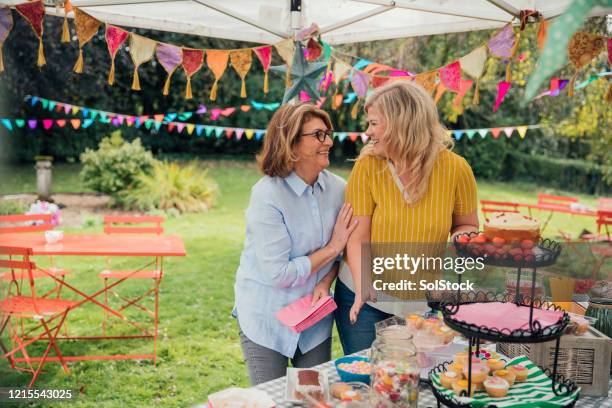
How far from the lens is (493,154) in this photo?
1783cm

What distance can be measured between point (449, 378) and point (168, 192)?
33.7ft

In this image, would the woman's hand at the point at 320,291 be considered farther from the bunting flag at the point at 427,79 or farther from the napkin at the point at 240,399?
the bunting flag at the point at 427,79

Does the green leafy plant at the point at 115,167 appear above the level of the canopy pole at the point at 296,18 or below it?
below

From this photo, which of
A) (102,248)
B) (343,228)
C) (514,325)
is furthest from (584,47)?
(102,248)

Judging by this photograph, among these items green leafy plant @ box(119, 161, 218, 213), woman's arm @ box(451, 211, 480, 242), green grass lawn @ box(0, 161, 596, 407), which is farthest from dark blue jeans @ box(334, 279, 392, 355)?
green leafy plant @ box(119, 161, 218, 213)

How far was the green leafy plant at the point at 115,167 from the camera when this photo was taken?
1180 centimetres

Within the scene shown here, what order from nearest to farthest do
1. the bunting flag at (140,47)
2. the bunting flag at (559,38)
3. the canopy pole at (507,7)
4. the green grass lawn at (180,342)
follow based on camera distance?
the bunting flag at (559,38)
the canopy pole at (507,7)
the bunting flag at (140,47)
the green grass lawn at (180,342)

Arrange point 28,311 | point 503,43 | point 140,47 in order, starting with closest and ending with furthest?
point 140,47
point 503,43
point 28,311

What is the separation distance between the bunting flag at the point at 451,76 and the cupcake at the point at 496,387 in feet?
10.3

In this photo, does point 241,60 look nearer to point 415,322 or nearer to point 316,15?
point 316,15

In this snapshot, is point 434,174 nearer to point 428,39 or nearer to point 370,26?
point 370,26

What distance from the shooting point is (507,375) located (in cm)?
174

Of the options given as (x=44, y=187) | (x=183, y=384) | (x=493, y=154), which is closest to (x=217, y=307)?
(x=183, y=384)

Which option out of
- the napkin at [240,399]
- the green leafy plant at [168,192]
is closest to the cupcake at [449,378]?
the napkin at [240,399]
